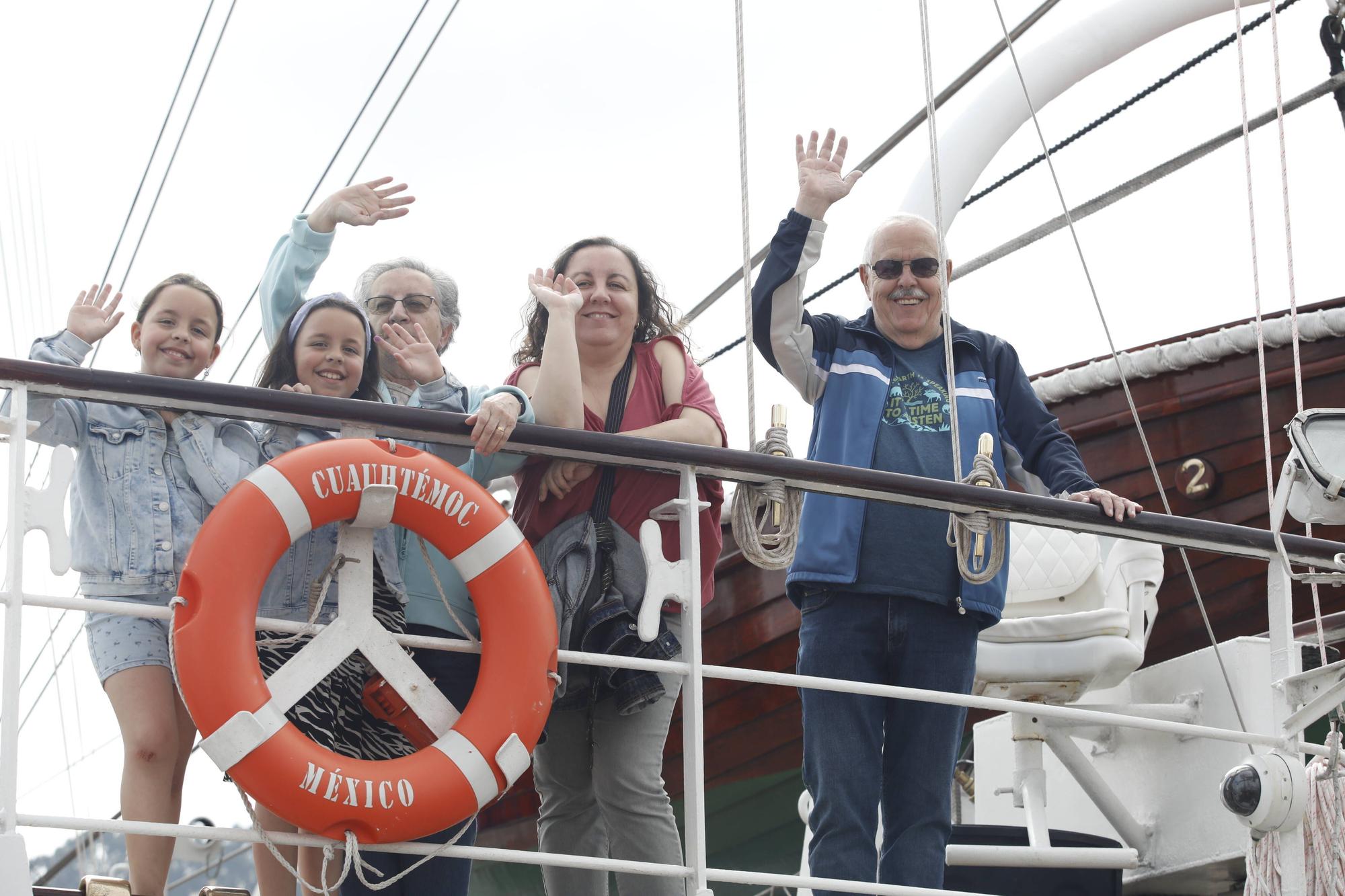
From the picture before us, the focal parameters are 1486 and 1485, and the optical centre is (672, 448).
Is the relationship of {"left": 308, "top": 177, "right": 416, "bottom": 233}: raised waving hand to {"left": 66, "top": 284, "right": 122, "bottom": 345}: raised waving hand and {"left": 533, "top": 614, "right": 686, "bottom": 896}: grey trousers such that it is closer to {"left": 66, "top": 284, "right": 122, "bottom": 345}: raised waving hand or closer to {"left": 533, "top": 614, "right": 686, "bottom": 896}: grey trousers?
{"left": 66, "top": 284, "right": 122, "bottom": 345}: raised waving hand

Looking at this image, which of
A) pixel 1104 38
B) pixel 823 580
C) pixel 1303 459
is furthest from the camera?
pixel 1104 38

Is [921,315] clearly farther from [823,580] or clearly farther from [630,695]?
[630,695]

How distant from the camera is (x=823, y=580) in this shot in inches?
110

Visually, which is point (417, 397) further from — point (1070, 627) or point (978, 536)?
point (1070, 627)

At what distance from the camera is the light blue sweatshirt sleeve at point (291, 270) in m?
3.12

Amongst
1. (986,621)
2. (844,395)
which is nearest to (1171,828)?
(986,621)

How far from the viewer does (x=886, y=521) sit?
2.89 metres

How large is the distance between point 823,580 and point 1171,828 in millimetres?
2202

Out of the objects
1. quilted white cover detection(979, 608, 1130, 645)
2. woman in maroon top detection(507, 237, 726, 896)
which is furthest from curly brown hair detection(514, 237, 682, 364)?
quilted white cover detection(979, 608, 1130, 645)

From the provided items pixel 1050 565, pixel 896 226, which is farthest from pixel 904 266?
pixel 1050 565

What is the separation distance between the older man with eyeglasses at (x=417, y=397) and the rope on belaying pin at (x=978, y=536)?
82cm

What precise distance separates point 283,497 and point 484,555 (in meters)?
0.34

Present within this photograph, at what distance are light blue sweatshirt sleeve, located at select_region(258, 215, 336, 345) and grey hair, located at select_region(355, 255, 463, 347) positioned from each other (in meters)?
0.10

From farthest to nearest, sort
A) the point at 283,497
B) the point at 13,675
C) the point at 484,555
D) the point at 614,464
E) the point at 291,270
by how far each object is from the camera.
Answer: the point at 291,270, the point at 614,464, the point at 484,555, the point at 283,497, the point at 13,675
